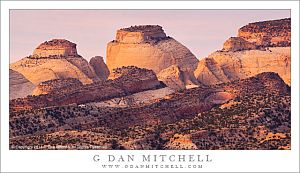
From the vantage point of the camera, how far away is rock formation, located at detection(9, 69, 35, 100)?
92938mm

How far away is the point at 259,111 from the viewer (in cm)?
6844

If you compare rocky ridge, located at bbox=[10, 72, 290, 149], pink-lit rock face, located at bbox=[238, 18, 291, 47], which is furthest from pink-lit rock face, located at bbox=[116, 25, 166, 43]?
rocky ridge, located at bbox=[10, 72, 290, 149]

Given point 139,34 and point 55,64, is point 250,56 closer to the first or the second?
point 139,34

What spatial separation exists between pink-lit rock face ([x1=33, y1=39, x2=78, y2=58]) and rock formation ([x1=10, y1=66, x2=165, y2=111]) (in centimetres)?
1200

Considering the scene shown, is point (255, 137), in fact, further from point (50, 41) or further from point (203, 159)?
point (50, 41)

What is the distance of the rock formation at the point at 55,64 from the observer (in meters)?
102

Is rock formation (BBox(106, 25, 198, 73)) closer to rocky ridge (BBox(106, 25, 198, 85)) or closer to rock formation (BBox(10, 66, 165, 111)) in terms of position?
rocky ridge (BBox(106, 25, 198, 85))

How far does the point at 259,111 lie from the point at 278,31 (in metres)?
41.7

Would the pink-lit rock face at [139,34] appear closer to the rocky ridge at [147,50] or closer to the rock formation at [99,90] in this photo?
the rocky ridge at [147,50]

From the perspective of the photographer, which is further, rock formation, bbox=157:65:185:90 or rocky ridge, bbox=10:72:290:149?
rock formation, bbox=157:65:185:90

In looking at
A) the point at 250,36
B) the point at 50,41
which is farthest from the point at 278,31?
the point at 50,41

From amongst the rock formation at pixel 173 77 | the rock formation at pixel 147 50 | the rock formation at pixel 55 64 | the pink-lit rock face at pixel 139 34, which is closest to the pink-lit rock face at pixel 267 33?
the rock formation at pixel 147 50

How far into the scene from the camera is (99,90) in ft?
281

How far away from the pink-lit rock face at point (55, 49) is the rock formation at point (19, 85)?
6.24m
